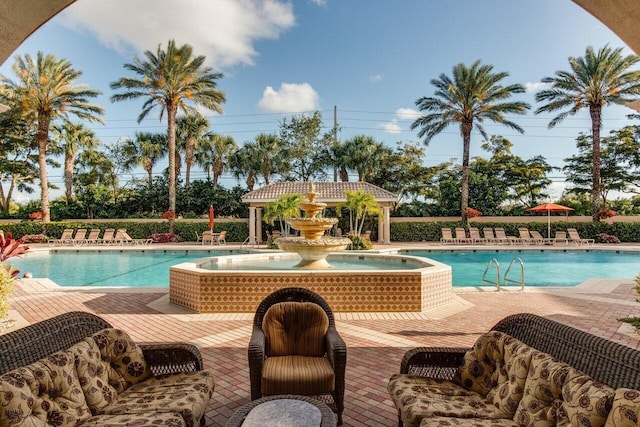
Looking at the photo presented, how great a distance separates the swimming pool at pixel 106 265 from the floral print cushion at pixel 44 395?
9388 millimetres

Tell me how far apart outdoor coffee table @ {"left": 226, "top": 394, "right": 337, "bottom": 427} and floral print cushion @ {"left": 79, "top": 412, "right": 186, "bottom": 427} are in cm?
41

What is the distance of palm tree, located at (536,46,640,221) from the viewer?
2189 cm

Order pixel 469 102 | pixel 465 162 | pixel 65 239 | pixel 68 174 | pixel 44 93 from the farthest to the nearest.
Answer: pixel 68 174 < pixel 465 162 < pixel 469 102 < pixel 44 93 < pixel 65 239

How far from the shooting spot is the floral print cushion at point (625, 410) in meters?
1.76

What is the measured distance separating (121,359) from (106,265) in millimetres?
13677

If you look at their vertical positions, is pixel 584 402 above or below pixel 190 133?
below

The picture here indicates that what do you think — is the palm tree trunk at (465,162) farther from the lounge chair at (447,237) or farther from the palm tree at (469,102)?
the lounge chair at (447,237)

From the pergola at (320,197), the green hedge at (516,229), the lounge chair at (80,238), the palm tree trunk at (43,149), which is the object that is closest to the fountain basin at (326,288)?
the pergola at (320,197)

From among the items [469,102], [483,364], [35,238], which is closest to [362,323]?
[483,364]

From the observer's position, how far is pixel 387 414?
11.0ft

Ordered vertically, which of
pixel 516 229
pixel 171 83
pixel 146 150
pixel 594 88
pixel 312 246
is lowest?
pixel 312 246

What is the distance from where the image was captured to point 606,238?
21.7 m

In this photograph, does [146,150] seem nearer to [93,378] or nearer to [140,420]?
[93,378]

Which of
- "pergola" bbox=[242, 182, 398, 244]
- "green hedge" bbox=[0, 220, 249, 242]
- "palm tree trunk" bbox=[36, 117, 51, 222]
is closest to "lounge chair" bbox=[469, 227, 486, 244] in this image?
"pergola" bbox=[242, 182, 398, 244]
